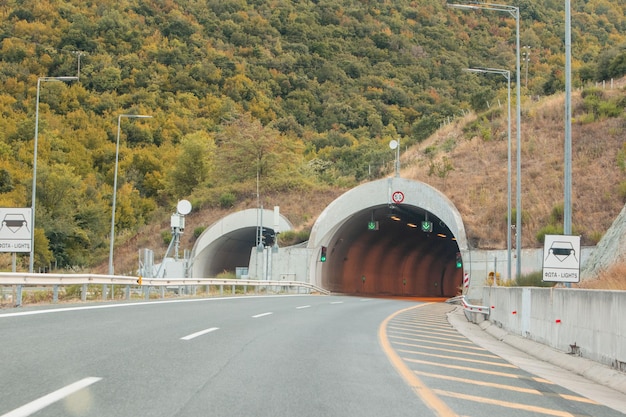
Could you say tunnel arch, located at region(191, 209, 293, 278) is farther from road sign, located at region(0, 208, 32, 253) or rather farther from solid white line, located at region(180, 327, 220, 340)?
solid white line, located at region(180, 327, 220, 340)

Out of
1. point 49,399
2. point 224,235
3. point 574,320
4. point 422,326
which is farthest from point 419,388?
point 224,235

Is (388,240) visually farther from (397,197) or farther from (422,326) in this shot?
(422,326)

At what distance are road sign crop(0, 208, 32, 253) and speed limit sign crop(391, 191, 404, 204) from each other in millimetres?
28543

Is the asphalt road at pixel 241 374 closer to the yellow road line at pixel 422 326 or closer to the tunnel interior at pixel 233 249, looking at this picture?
the yellow road line at pixel 422 326

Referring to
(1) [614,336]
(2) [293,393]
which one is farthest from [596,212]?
(2) [293,393]

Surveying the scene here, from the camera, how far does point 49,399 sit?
680 centimetres

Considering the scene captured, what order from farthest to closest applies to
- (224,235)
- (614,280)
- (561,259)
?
1. (224,235)
2. (561,259)
3. (614,280)

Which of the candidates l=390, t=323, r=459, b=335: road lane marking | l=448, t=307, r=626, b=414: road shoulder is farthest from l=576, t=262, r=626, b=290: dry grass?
l=390, t=323, r=459, b=335: road lane marking

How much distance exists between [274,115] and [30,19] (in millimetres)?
36003

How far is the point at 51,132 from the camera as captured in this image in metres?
84.9

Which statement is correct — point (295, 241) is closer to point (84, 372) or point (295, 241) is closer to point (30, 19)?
point (84, 372)

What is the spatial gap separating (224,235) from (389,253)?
47.7ft

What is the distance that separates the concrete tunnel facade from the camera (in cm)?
4662

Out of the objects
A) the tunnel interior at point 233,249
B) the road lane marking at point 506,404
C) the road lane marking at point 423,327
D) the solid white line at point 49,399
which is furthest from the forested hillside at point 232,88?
the road lane marking at point 506,404
